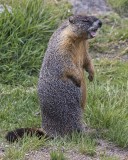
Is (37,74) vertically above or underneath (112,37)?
underneath

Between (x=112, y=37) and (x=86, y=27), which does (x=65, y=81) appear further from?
(x=112, y=37)

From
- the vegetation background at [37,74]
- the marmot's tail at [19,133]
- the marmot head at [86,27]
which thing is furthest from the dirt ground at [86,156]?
the marmot head at [86,27]

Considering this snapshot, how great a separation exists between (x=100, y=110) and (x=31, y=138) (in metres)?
0.85

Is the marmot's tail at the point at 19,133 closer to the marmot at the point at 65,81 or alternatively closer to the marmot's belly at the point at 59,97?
the marmot at the point at 65,81

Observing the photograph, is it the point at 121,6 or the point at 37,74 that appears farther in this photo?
the point at 121,6

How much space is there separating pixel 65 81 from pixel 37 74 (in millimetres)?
1717

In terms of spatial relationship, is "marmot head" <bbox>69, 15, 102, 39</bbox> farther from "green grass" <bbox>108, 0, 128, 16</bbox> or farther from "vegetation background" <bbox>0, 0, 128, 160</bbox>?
"green grass" <bbox>108, 0, 128, 16</bbox>

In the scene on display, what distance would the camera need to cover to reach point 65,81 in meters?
5.37

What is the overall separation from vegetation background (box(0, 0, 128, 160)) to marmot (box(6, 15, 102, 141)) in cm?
18

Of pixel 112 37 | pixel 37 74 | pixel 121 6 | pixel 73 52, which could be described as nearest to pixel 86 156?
pixel 73 52

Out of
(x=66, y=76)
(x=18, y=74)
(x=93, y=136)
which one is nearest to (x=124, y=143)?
(x=93, y=136)

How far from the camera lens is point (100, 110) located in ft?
18.9

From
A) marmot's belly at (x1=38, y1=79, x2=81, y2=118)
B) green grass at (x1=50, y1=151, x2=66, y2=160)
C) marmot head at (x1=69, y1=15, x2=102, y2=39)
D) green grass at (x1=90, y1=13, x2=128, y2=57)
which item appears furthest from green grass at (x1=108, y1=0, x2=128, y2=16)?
green grass at (x1=50, y1=151, x2=66, y2=160)

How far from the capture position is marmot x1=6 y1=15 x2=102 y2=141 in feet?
17.5
